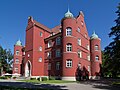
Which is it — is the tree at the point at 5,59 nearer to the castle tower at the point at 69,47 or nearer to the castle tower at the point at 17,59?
the castle tower at the point at 17,59

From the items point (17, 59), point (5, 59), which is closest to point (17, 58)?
Result: point (17, 59)

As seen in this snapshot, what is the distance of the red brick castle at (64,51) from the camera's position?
1585 inches

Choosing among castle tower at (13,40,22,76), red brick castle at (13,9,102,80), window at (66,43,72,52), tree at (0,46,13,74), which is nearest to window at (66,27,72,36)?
red brick castle at (13,9,102,80)

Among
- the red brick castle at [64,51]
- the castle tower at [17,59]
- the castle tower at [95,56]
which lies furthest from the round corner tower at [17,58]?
the castle tower at [95,56]

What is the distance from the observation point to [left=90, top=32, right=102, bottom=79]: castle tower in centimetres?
5097

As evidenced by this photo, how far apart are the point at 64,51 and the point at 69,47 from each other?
1391 mm

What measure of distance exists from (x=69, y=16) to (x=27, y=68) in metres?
18.3

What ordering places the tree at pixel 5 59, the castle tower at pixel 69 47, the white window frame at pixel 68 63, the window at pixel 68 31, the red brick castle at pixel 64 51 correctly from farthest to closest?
1. the tree at pixel 5 59
2. the window at pixel 68 31
3. the red brick castle at pixel 64 51
4. the white window frame at pixel 68 63
5. the castle tower at pixel 69 47

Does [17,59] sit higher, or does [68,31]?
[68,31]

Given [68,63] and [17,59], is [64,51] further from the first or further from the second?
[17,59]

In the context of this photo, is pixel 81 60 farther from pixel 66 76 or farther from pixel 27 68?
pixel 27 68

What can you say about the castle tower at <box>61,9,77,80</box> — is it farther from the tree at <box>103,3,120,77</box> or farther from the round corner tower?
the round corner tower

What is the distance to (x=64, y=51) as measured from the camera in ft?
132

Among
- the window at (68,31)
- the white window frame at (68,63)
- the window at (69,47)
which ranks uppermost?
the window at (68,31)
